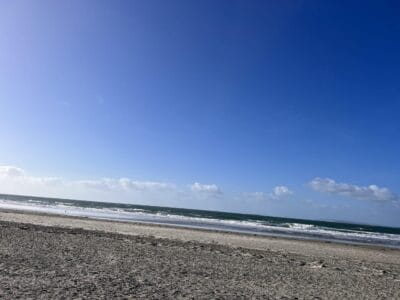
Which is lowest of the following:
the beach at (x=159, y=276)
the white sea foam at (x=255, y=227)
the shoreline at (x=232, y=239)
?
the beach at (x=159, y=276)

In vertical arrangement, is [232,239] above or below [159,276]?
above

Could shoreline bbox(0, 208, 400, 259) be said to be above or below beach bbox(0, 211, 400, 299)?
above

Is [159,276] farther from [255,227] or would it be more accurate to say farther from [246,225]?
[246,225]

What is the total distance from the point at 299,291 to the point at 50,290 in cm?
539

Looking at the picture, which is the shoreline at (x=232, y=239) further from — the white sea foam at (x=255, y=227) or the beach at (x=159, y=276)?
the beach at (x=159, y=276)

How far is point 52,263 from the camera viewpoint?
399 inches

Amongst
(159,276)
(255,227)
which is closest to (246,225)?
→ (255,227)

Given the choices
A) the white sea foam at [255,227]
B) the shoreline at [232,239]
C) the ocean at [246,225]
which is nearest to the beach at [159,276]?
the shoreline at [232,239]

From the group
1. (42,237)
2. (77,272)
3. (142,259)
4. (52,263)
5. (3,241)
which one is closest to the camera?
(77,272)

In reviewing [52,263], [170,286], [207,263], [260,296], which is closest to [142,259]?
[207,263]

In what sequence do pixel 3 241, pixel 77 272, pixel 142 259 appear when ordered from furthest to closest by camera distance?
1. pixel 3 241
2. pixel 142 259
3. pixel 77 272

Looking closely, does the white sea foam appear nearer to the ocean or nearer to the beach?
the ocean

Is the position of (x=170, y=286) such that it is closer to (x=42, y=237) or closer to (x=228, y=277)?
(x=228, y=277)

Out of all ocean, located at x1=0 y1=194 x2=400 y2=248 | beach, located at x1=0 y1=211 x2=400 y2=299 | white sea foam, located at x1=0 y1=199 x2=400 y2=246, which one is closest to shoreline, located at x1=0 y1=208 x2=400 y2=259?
ocean, located at x1=0 y1=194 x2=400 y2=248
